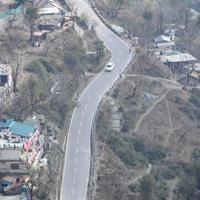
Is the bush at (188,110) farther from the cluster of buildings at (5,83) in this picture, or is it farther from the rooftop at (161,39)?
the cluster of buildings at (5,83)

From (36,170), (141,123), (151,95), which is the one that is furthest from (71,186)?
(151,95)

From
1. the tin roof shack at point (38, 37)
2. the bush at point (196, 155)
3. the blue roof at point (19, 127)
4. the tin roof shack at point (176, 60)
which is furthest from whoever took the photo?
the tin roof shack at point (176, 60)

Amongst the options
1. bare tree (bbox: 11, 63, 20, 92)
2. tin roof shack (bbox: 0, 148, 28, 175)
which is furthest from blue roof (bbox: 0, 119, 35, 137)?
bare tree (bbox: 11, 63, 20, 92)

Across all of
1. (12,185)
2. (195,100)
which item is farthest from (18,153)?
→ (195,100)

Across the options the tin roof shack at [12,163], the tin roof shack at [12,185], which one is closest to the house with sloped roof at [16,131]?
the tin roof shack at [12,163]

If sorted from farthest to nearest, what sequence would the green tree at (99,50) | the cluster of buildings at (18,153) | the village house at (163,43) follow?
the village house at (163,43) < the green tree at (99,50) < the cluster of buildings at (18,153)

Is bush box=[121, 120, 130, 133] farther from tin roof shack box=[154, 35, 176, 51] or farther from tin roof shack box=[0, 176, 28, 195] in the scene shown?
tin roof shack box=[154, 35, 176, 51]
